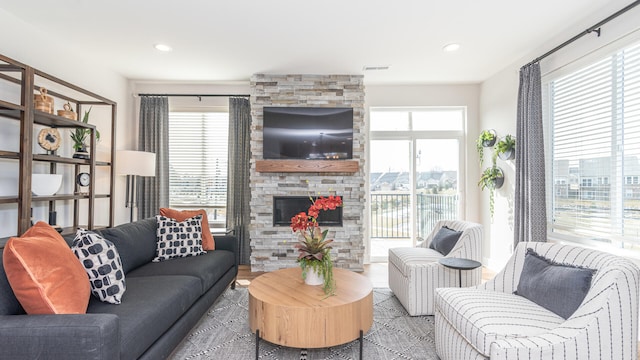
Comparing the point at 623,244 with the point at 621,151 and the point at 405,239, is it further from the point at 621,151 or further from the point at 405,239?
the point at 405,239

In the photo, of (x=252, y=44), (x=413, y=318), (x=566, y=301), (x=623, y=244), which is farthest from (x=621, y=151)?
(x=252, y=44)

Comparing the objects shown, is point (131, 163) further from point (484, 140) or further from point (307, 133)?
point (484, 140)

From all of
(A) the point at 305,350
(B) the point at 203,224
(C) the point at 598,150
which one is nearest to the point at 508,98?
(C) the point at 598,150

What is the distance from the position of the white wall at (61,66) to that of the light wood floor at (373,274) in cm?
185

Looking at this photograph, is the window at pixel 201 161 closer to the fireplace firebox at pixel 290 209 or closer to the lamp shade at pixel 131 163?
the lamp shade at pixel 131 163

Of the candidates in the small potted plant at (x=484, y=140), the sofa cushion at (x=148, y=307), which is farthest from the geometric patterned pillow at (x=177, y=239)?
the small potted plant at (x=484, y=140)

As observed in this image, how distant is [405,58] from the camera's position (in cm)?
363

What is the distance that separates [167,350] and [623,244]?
338 centimetres

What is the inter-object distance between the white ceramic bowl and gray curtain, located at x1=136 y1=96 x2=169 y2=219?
1568 mm

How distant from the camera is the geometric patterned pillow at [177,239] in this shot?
2.93 meters

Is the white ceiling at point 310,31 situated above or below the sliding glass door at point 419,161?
above

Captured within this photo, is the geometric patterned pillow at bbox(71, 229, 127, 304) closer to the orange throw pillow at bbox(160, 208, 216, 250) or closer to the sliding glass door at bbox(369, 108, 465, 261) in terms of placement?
the orange throw pillow at bbox(160, 208, 216, 250)

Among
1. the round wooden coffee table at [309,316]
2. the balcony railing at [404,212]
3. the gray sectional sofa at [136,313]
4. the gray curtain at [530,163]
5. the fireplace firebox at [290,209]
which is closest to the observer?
the gray sectional sofa at [136,313]

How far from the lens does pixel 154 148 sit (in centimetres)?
441
